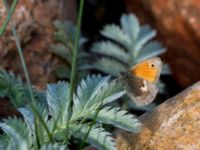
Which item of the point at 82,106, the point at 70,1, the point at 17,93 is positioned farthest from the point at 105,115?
the point at 70,1

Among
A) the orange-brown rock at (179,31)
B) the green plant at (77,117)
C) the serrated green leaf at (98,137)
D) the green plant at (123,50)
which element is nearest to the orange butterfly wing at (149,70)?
the green plant at (77,117)

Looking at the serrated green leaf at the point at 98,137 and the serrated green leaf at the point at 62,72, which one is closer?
the serrated green leaf at the point at 98,137

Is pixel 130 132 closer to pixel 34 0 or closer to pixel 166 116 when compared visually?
pixel 166 116

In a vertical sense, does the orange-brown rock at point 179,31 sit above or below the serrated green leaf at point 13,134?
below

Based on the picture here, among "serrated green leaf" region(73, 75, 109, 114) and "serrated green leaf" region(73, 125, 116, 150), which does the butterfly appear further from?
"serrated green leaf" region(73, 125, 116, 150)

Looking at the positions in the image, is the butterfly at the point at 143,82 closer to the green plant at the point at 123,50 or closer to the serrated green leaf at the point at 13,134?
the serrated green leaf at the point at 13,134
